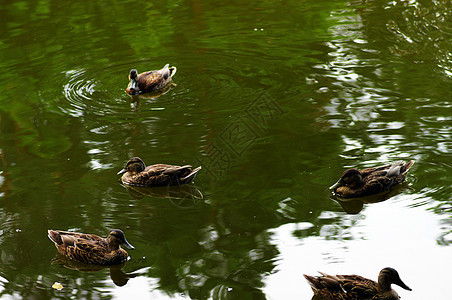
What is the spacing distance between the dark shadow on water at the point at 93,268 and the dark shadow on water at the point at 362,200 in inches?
103

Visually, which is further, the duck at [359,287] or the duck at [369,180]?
the duck at [369,180]

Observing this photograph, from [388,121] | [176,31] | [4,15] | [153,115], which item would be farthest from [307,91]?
[4,15]

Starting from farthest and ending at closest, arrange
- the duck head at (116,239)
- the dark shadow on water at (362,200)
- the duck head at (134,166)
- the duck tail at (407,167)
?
the duck head at (134,166)
the duck tail at (407,167)
the dark shadow on water at (362,200)
the duck head at (116,239)

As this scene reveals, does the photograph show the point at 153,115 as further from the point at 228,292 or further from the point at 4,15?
the point at 4,15

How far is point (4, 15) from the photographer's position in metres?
16.8

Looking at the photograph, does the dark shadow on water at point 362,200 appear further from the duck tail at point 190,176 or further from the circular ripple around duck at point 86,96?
the circular ripple around duck at point 86,96

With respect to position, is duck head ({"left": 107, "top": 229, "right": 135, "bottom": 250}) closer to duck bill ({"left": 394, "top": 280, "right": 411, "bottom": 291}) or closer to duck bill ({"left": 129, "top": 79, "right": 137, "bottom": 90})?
duck bill ({"left": 394, "top": 280, "right": 411, "bottom": 291})

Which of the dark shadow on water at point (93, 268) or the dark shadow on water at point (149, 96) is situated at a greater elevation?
the dark shadow on water at point (93, 268)

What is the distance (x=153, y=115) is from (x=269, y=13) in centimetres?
571

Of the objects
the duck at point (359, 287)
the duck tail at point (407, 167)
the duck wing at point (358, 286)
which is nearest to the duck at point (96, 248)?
the duck at point (359, 287)

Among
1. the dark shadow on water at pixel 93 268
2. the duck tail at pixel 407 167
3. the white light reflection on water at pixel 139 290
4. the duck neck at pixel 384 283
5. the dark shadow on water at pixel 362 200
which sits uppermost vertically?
the duck neck at pixel 384 283

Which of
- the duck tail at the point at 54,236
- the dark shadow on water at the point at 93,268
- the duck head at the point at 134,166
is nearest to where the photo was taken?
the dark shadow on water at the point at 93,268

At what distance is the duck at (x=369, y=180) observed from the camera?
8352mm

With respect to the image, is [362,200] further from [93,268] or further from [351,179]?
[93,268]
